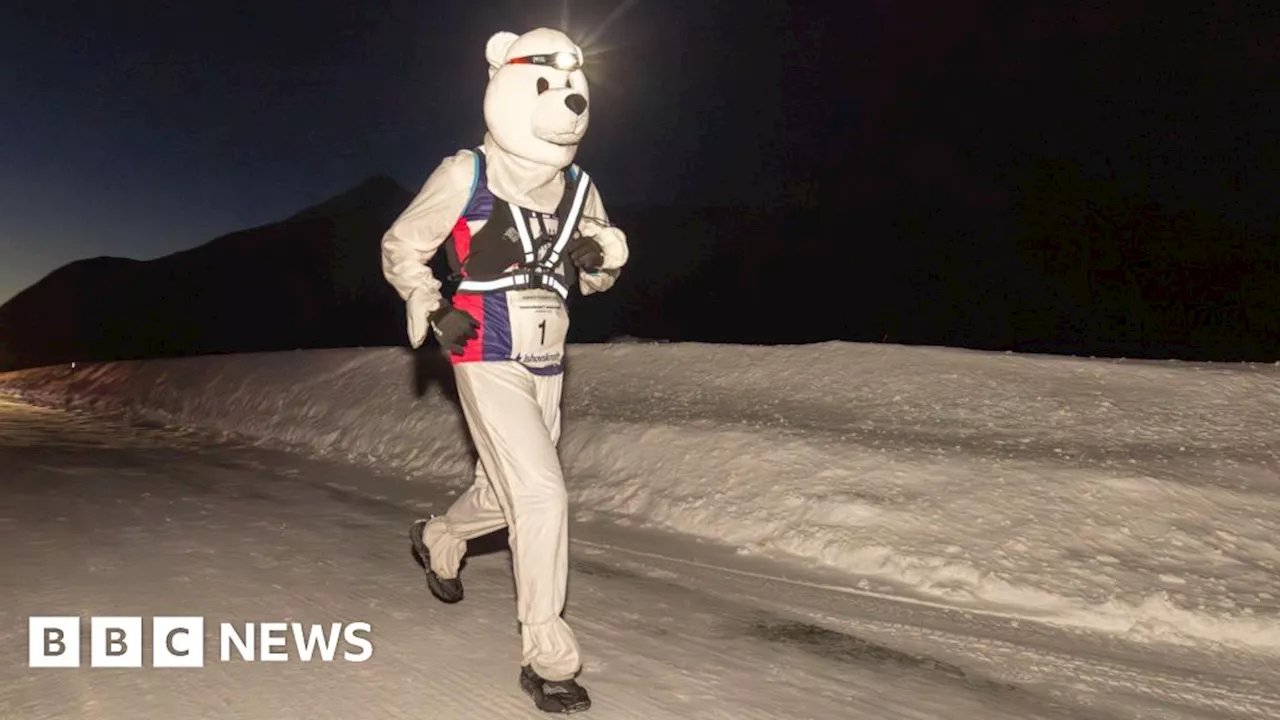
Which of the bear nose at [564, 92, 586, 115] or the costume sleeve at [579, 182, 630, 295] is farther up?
the bear nose at [564, 92, 586, 115]

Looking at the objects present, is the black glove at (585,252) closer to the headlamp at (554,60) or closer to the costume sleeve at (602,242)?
the costume sleeve at (602,242)

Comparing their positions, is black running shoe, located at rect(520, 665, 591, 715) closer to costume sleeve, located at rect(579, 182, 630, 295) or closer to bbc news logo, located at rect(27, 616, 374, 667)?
bbc news logo, located at rect(27, 616, 374, 667)

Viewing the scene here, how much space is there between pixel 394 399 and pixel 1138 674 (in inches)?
350

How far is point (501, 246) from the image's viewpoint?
3.68m

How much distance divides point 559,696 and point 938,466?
14.2ft

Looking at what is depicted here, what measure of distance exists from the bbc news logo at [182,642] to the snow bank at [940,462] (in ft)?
10.5

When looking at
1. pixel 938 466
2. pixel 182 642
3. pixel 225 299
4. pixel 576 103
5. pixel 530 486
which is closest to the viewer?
pixel 530 486

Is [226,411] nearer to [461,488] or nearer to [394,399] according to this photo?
[394,399]

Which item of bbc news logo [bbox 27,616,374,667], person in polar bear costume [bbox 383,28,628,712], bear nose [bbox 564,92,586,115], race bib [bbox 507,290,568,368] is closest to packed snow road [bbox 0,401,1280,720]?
bbc news logo [bbox 27,616,374,667]

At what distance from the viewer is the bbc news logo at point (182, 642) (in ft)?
12.1

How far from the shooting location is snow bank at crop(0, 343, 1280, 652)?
5535 millimetres

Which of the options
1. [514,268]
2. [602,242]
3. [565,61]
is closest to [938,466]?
[602,242]

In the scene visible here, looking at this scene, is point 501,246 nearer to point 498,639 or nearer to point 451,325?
point 451,325

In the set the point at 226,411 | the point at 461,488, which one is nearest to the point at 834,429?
the point at 461,488
